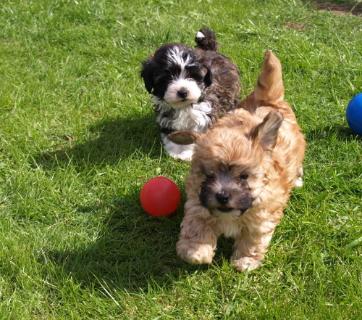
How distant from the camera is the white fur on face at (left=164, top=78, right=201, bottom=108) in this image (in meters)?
4.19

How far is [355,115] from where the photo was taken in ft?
14.0

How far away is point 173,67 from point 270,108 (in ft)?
3.03

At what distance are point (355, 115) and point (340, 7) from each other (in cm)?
340

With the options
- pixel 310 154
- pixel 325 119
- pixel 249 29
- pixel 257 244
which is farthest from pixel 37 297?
pixel 249 29

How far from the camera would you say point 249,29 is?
6.25 m

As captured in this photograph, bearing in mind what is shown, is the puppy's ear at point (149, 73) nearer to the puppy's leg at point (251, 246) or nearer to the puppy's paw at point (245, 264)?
the puppy's leg at point (251, 246)

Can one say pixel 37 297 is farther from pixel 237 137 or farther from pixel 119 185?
pixel 237 137

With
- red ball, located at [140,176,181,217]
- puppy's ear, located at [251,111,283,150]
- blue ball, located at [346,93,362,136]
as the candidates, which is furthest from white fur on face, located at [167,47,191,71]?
puppy's ear, located at [251,111,283,150]

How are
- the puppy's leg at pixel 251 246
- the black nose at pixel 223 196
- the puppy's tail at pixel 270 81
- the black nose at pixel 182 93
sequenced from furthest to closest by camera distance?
the black nose at pixel 182 93 → the puppy's tail at pixel 270 81 → the puppy's leg at pixel 251 246 → the black nose at pixel 223 196

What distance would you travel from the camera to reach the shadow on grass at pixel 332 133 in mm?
4445

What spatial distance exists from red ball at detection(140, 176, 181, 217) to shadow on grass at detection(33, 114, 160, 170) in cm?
79

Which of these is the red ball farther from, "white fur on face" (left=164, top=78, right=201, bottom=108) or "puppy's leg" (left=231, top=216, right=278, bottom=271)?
"white fur on face" (left=164, top=78, right=201, bottom=108)

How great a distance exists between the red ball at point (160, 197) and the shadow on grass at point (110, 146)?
2.60 ft

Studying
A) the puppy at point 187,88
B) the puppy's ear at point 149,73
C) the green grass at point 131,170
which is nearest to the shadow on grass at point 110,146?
the green grass at point 131,170
